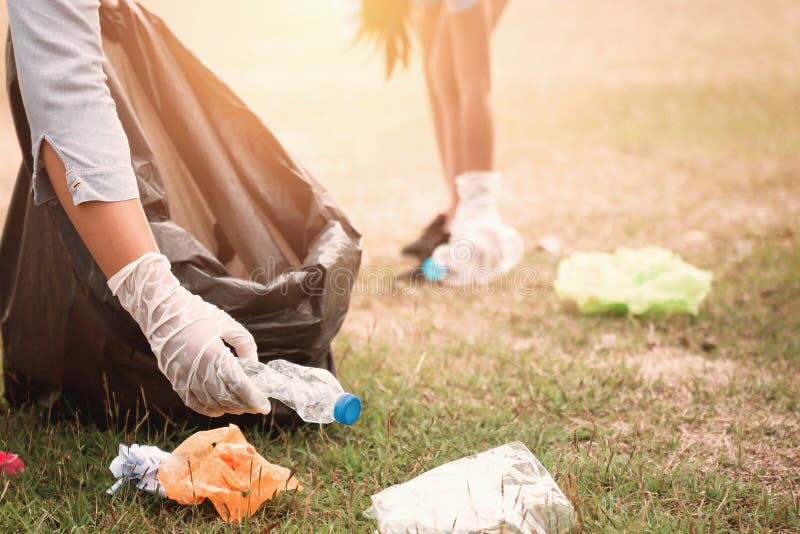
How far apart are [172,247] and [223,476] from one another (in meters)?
0.44

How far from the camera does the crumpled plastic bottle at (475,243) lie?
111 inches

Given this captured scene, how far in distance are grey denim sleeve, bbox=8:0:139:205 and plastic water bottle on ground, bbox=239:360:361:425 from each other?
40 centimetres

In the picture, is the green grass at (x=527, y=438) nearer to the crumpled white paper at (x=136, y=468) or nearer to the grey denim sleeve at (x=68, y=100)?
the crumpled white paper at (x=136, y=468)

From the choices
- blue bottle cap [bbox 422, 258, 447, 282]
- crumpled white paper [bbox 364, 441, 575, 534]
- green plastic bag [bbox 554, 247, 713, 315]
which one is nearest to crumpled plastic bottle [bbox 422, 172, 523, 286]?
blue bottle cap [bbox 422, 258, 447, 282]

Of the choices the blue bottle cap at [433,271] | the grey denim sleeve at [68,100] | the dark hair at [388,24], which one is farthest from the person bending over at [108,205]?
the dark hair at [388,24]

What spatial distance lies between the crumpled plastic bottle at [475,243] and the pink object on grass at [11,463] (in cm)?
158

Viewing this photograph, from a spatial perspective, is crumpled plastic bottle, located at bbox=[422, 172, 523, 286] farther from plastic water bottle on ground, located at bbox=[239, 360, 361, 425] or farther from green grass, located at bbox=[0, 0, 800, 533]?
plastic water bottle on ground, located at bbox=[239, 360, 361, 425]

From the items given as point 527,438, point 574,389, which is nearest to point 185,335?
point 527,438

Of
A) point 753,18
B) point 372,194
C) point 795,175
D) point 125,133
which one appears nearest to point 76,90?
point 125,133

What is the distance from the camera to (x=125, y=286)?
1.41 metres

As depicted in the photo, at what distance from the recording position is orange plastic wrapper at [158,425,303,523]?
1361mm

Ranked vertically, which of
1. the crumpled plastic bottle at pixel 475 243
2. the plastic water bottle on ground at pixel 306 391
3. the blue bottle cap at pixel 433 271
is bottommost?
the blue bottle cap at pixel 433 271

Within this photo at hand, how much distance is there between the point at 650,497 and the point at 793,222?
233 centimetres

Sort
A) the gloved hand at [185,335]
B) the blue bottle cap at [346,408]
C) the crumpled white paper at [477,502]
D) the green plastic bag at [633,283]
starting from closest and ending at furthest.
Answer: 1. the crumpled white paper at [477,502]
2. the gloved hand at [185,335]
3. the blue bottle cap at [346,408]
4. the green plastic bag at [633,283]
